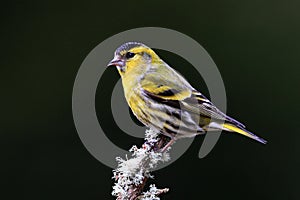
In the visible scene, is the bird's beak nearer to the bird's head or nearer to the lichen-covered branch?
the bird's head

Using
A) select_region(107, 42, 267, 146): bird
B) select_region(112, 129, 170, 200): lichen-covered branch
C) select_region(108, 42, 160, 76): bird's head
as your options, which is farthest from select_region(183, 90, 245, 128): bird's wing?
select_region(112, 129, 170, 200): lichen-covered branch

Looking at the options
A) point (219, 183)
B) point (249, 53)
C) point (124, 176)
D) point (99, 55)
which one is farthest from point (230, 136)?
point (124, 176)

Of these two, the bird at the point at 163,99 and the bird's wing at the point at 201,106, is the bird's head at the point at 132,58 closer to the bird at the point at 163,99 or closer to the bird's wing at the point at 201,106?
the bird at the point at 163,99

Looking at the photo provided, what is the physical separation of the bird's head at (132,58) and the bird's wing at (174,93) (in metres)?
0.04

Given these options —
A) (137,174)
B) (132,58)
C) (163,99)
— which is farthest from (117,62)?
(137,174)

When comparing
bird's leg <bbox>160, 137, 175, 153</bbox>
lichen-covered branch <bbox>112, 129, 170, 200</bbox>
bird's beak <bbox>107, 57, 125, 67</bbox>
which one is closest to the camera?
lichen-covered branch <bbox>112, 129, 170, 200</bbox>

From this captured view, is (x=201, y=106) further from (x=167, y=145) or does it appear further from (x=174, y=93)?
(x=167, y=145)

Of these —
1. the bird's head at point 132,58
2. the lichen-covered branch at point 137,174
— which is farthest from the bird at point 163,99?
the lichen-covered branch at point 137,174

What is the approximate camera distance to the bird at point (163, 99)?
180 cm

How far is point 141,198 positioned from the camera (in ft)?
4.83

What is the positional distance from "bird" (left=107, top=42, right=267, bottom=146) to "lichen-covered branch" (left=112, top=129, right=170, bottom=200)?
0.69 ft

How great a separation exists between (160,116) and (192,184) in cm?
146

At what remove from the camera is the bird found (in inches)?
70.9

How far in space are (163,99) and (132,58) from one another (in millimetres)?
170
